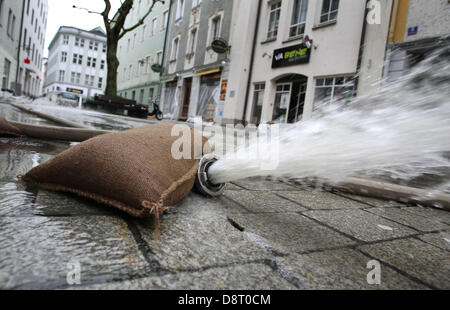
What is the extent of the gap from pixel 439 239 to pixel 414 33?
8.29m

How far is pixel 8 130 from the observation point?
324 centimetres

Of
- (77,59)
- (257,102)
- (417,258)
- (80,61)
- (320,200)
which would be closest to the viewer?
(417,258)

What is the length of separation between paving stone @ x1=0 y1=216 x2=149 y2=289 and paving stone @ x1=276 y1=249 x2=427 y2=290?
0.51 m

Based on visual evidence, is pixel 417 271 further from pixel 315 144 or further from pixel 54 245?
pixel 54 245

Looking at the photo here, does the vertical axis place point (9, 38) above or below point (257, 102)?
above

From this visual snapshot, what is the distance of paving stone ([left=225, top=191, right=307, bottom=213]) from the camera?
1.89 meters

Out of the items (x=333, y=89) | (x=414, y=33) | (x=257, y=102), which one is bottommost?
(x=257, y=102)

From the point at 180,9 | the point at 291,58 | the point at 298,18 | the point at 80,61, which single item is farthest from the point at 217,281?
the point at 80,61

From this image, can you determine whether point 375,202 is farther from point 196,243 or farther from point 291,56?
point 291,56

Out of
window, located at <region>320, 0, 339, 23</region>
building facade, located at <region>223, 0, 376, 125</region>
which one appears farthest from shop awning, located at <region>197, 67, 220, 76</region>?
window, located at <region>320, 0, 339, 23</region>

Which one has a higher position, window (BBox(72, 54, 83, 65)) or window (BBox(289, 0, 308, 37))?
window (BBox(72, 54, 83, 65))

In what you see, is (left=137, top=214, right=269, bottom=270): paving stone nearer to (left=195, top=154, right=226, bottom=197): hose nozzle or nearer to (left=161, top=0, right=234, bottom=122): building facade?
(left=195, top=154, right=226, bottom=197): hose nozzle

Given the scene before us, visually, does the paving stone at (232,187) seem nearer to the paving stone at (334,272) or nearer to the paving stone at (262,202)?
the paving stone at (262,202)
